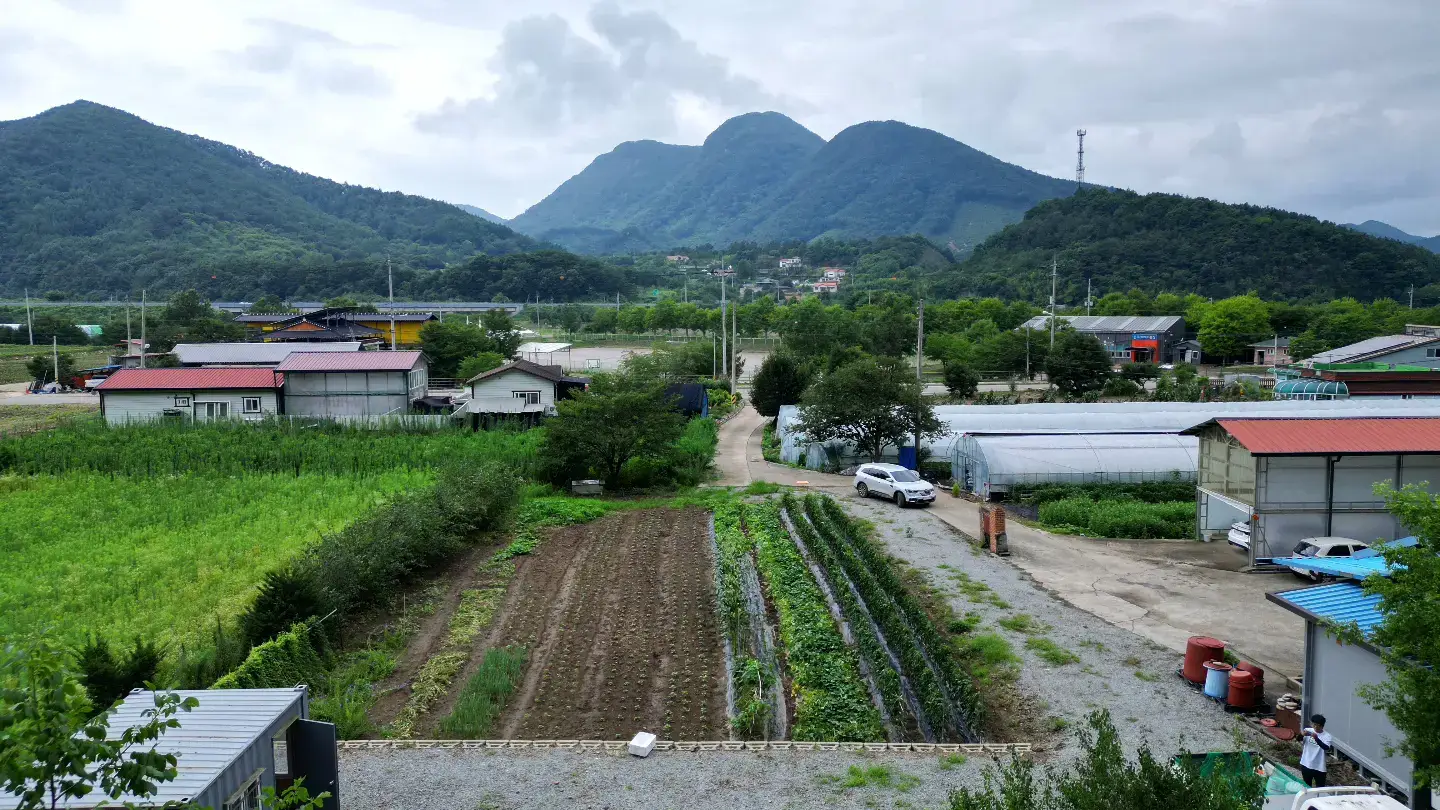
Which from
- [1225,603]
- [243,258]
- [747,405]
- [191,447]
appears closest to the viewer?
[1225,603]

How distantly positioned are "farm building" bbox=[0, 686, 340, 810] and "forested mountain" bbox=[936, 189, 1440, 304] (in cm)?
11402

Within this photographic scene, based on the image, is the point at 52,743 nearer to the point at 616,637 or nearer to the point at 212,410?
the point at 616,637

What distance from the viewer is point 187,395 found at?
3828cm

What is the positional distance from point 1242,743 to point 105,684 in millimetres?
13710

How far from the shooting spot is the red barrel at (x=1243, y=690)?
12328mm

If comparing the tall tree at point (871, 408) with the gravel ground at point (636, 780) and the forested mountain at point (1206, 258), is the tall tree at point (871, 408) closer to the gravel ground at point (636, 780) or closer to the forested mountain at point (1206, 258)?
the gravel ground at point (636, 780)

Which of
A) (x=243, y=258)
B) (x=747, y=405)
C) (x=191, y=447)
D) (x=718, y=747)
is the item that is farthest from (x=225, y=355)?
(x=243, y=258)

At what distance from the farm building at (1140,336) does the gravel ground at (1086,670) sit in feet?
191

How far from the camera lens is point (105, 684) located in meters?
11.3

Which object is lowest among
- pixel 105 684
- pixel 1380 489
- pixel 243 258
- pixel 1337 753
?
pixel 1337 753

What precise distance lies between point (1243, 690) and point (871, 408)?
18.7m

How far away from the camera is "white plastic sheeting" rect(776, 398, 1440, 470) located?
3152 cm

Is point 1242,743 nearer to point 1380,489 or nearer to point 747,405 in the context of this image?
point 1380,489

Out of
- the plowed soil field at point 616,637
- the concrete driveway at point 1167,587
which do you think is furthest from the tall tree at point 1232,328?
the plowed soil field at point 616,637
